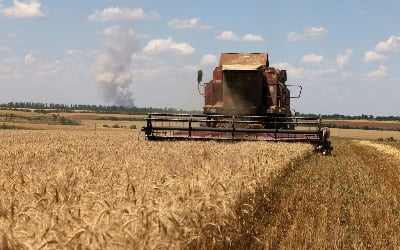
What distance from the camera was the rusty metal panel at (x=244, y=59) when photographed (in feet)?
66.6

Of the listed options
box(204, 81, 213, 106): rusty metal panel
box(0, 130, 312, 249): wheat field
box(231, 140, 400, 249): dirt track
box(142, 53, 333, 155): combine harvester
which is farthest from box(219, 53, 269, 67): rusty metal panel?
box(0, 130, 312, 249): wheat field

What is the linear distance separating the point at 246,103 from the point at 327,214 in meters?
12.1

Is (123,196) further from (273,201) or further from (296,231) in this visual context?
(273,201)

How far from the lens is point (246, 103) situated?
65.2ft

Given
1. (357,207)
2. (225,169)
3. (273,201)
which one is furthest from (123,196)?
(357,207)

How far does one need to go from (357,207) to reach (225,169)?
3.18m

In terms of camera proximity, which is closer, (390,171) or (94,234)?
(94,234)

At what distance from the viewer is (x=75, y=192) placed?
475 centimetres

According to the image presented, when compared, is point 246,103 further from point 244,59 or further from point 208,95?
point 244,59

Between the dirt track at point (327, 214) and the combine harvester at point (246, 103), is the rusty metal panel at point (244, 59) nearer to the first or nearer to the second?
the combine harvester at point (246, 103)

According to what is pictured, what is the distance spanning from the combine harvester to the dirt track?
19.3 ft

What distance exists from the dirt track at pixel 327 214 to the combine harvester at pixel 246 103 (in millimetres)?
5894

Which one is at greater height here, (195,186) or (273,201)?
(195,186)

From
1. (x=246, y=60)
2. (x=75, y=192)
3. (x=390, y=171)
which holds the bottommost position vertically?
(x=390, y=171)
